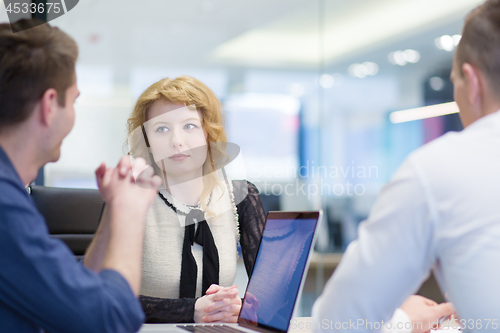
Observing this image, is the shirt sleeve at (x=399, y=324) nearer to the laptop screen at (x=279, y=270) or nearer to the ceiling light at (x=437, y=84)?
the laptop screen at (x=279, y=270)

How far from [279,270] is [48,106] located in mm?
616

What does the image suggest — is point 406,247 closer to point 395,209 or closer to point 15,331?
point 395,209

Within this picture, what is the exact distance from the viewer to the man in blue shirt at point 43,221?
Answer: 2.19 feet

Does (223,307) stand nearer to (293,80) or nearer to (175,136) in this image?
(175,136)

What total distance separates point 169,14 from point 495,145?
9.98ft

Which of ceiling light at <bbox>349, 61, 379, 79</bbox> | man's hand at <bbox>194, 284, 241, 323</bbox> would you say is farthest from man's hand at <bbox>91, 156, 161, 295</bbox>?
ceiling light at <bbox>349, 61, 379, 79</bbox>

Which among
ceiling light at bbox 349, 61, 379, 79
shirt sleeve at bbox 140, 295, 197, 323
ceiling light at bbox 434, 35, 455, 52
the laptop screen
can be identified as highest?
ceiling light at bbox 434, 35, 455, 52

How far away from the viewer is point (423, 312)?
1041 mm

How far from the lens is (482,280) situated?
0.72 meters

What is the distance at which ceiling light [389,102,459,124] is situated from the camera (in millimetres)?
4621

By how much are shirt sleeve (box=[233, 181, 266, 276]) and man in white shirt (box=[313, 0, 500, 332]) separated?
0.85 m

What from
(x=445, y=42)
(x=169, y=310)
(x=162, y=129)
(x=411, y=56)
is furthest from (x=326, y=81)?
(x=169, y=310)

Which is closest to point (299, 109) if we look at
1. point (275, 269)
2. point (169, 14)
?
point (169, 14)

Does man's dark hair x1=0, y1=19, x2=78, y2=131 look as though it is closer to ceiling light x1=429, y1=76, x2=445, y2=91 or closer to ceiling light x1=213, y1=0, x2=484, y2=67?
ceiling light x1=213, y1=0, x2=484, y2=67
